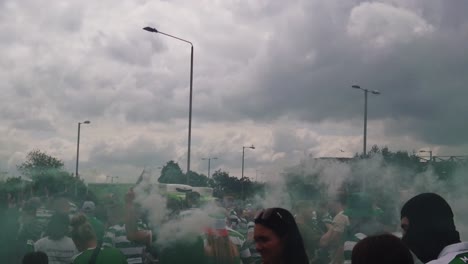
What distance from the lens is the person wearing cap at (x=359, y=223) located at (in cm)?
749

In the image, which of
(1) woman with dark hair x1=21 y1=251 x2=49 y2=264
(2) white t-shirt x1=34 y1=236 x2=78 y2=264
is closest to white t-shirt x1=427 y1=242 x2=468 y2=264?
(1) woman with dark hair x1=21 y1=251 x2=49 y2=264

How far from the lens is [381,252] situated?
9.27 ft

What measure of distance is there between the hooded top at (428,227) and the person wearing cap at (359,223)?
351cm

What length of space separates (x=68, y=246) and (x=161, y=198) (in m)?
2.48

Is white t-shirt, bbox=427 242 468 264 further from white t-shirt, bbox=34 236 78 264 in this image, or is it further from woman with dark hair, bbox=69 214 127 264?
white t-shirt, bbox=34 236 78 264

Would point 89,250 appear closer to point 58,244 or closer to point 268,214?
point 58,244

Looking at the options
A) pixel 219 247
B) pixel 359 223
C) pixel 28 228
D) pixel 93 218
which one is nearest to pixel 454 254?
pixel 219 247

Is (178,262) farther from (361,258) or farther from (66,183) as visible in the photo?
(66,183)

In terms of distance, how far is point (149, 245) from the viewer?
26.3ft

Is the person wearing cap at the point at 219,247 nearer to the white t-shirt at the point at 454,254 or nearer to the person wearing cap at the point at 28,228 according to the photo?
the person wearing cap at the point at 28,228

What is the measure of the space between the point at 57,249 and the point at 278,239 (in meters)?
4.70

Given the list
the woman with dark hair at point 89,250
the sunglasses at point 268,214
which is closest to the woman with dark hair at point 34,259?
the woman with dark hair at point 89,250

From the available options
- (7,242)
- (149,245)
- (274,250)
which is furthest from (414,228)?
(7,242)

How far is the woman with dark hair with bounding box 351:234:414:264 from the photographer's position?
2.81 meters
